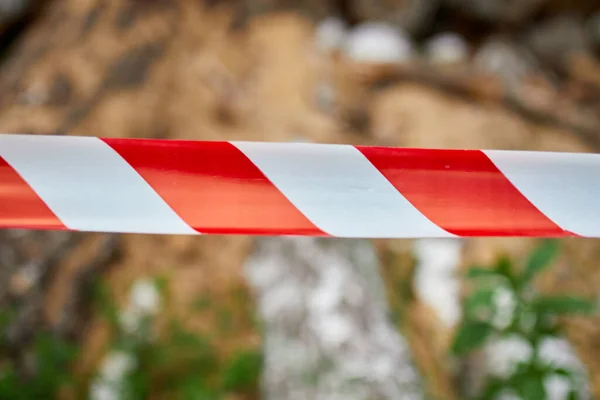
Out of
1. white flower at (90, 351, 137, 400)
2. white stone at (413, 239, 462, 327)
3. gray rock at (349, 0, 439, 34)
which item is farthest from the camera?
gray rock at (349, 0, 439, 34)

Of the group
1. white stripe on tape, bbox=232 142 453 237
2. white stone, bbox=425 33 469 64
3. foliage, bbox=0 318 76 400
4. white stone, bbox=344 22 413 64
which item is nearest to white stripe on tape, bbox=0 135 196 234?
white stripe on tape, bbox=232 142 453 237

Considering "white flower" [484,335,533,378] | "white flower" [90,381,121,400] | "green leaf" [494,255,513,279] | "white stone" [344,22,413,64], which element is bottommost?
"white flower" [90,381,121,400]

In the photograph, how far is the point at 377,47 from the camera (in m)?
2.81

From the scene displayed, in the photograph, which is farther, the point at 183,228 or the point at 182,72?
the point at 182,72

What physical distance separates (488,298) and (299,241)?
0.74 m

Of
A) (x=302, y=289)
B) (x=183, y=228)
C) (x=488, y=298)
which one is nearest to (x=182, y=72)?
(x=302, y=289)

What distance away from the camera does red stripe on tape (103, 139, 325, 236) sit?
50 centimetres

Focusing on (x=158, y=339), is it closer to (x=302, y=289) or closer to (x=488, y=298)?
(x=302, y=289)

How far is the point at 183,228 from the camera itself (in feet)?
1.66

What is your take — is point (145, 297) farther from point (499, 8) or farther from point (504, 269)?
point (499, 8)

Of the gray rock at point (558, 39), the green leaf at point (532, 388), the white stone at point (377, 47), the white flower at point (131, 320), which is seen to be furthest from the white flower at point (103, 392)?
the gray rock at point (558, 39)

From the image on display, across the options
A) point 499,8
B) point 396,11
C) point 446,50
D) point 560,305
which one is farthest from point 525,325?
point 499,8

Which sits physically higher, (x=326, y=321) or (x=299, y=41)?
(x=299, y=41)

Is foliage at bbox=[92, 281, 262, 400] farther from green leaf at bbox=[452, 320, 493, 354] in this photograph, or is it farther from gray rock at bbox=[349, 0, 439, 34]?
gray rock at bbox=[349, 0, 439, 34]
